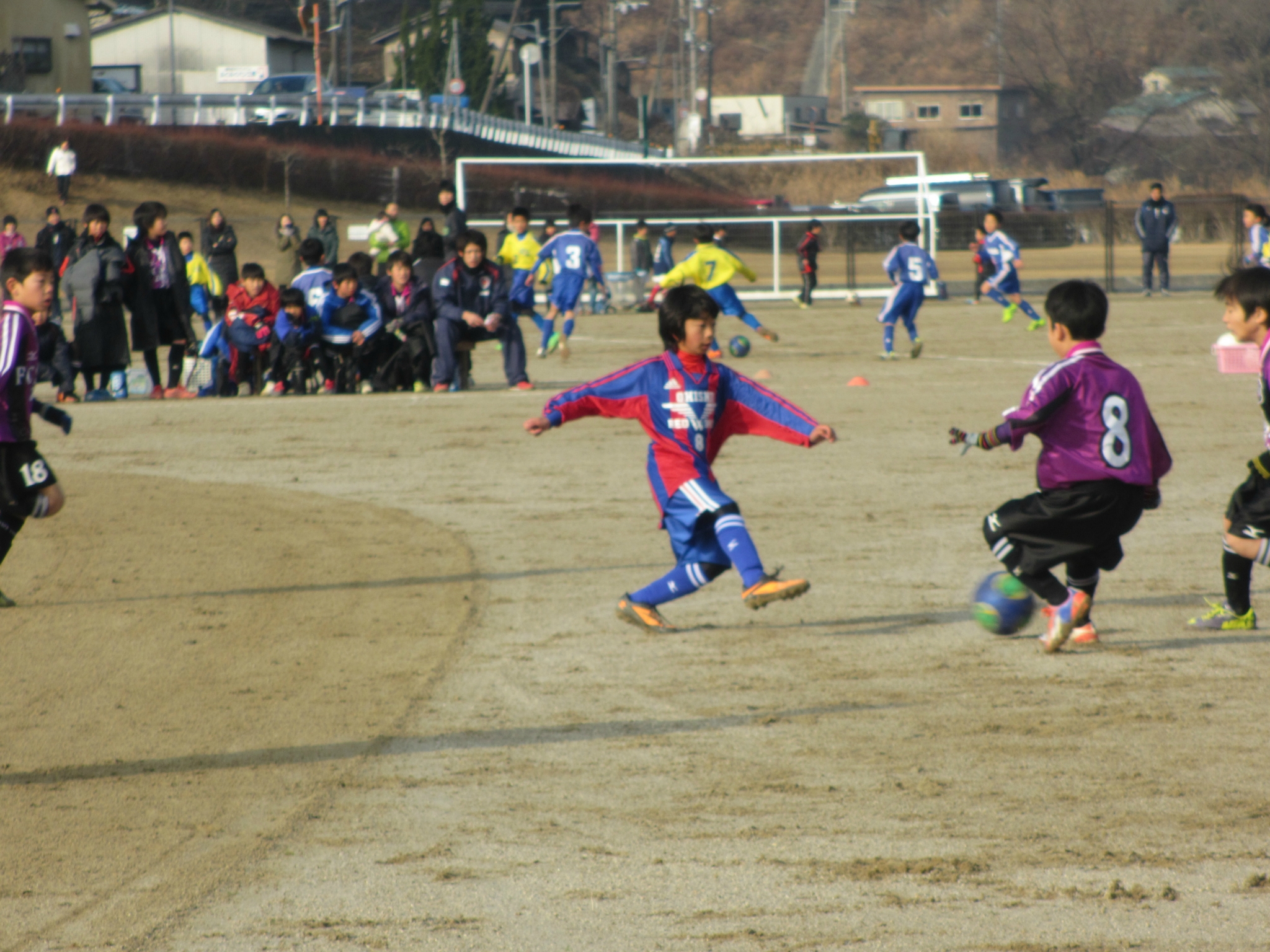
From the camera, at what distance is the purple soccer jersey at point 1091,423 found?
5422mm

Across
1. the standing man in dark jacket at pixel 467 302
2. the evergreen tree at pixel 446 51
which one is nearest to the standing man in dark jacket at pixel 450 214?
the standing man in dark jacket at pixel 467 302

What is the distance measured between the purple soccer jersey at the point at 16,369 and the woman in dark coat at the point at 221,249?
13.2 m

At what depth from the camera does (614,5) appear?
75562 mm

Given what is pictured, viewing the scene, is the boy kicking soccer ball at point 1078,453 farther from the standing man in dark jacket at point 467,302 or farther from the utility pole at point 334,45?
the utility pole at point 334,45

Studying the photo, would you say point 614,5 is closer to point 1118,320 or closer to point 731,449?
point 1118,320

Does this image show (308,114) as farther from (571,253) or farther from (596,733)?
(596,733)

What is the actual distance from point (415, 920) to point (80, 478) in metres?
8.00

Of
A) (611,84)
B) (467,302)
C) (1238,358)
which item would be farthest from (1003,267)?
(611,84)

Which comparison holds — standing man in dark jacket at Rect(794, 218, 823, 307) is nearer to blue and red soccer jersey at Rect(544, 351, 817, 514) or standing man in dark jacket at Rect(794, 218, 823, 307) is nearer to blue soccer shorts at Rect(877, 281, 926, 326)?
blue soccer shorts at Rect(877, 281, 926, 326)

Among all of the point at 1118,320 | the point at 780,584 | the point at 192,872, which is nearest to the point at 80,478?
the point at 780,584

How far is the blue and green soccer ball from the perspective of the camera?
5.70 m

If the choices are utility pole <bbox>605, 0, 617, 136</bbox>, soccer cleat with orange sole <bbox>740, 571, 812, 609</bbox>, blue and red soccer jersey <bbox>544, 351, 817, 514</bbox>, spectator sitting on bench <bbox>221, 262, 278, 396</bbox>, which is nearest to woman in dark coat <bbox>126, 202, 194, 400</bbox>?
spectator sitting on bench <bbox>221, 262, 278, 396</bbox>

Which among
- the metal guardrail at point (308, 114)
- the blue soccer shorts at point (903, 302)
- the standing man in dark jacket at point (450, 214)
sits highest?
the metal guardrail at point (308, 114)

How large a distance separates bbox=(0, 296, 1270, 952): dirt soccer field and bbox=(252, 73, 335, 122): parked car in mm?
43024
